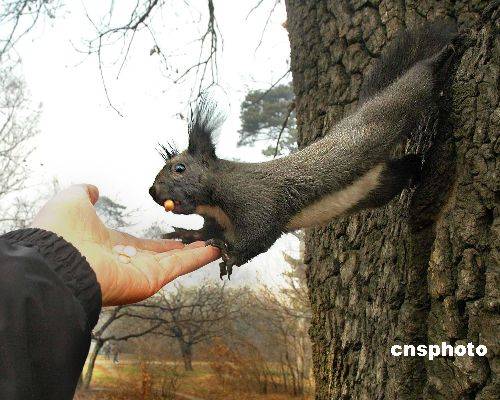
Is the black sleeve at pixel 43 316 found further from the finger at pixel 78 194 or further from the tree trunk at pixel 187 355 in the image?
the tree trunk at pixel 187 355

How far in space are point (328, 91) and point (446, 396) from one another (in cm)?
112

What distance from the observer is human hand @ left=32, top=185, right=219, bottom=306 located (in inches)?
40.2

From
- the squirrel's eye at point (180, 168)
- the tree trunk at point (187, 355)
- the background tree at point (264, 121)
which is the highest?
the background tree at point (264, 121)

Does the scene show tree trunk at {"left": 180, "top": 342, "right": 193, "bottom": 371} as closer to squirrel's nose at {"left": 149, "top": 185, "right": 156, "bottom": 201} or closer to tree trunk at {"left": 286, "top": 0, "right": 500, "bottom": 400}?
tree trunk at {"left": 286, "top": 0, "right": 500, "bottom": 400}

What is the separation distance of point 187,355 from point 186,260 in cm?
605

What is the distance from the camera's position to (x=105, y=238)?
125 cm

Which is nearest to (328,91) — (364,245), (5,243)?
(364,245)

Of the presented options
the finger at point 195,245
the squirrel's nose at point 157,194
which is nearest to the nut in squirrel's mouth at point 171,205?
the squirrel's nose at point 157,194

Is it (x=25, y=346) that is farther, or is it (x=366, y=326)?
(x=366, y=326)

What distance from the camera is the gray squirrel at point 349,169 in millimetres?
1455

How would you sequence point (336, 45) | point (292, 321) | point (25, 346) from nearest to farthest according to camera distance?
point (25, 346), point (336, 45), point (292, 321)

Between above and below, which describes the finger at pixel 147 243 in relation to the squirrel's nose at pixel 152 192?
below

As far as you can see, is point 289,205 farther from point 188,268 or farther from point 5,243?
point 5,243

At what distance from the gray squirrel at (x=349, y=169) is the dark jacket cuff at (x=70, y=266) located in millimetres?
597
